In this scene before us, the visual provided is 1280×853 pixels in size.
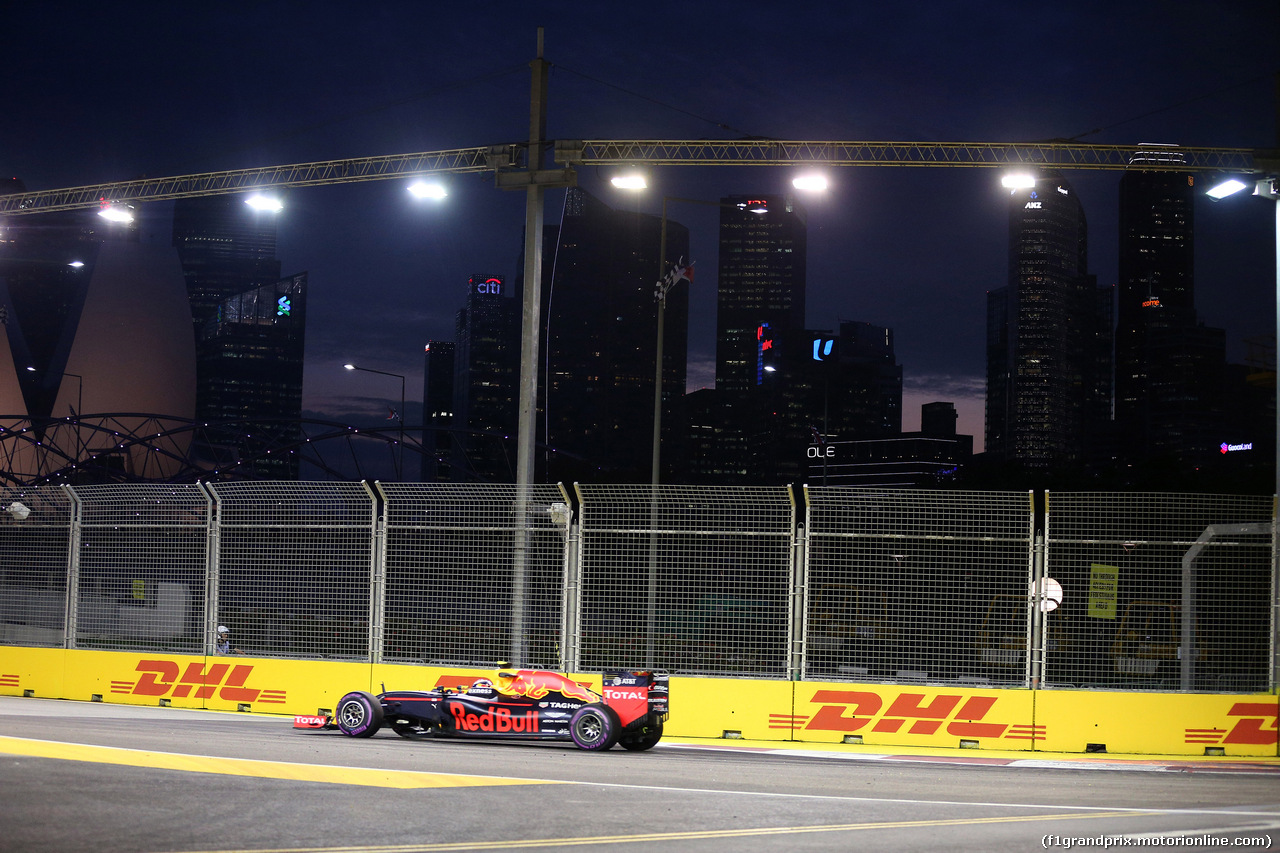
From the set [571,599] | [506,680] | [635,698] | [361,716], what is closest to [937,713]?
[635,698]

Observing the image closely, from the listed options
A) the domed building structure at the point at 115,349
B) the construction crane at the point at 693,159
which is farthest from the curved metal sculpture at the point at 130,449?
the construction crane at the point at 693,159

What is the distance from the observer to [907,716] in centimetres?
1338

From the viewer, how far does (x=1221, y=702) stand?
43.1ft

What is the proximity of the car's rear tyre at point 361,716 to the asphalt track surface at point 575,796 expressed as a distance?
0.89 feet

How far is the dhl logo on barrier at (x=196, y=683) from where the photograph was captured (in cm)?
1537

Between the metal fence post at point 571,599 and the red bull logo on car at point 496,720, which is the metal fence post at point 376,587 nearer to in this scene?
the metal fence post at point 571,599

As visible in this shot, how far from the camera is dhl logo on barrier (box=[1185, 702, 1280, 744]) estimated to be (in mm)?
13133

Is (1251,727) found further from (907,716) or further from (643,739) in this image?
(643,739)

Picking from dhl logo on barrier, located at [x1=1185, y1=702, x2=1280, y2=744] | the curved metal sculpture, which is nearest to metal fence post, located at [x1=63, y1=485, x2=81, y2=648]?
dhl logo on barrier, located at [x1=1185, y1=702, x2=1280, y2=744]

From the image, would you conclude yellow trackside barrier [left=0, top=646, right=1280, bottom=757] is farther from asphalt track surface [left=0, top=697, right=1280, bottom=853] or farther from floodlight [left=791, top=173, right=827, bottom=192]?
floodlight [left=791, top=173, right=827, bottom=192]

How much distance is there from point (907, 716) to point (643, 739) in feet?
10.5

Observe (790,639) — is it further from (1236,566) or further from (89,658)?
(89,658)

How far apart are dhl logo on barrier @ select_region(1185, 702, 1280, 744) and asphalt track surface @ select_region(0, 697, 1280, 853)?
0.32 meters

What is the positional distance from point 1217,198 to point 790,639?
902cm
